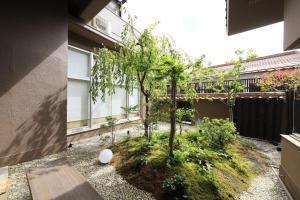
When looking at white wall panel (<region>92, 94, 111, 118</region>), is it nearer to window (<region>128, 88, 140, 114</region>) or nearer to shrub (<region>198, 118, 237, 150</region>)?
window (<region>128, 88, 140, 114</region>)

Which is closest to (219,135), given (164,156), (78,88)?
(164,156)

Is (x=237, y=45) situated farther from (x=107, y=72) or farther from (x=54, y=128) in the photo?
(x=54, y=128)

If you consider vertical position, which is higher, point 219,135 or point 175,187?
point 219,135

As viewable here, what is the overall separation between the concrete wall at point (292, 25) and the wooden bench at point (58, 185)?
12.8 feet

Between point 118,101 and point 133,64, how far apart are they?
3589 millimetres

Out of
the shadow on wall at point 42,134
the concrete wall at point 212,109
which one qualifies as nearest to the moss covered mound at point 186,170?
the shadow on wall at point 42,134

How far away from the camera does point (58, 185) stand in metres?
2.45

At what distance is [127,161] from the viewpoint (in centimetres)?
414

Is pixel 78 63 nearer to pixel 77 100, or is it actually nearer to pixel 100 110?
pixel 77 100

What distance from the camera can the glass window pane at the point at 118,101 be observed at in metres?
7.93

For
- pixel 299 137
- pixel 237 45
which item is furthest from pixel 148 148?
pixel 237 45

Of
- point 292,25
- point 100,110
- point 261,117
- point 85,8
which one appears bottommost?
point 261,117

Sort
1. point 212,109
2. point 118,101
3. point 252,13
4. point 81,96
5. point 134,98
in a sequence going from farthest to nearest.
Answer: point 212,109, point 134,98, point 118,101, point 81,96, point 252,13

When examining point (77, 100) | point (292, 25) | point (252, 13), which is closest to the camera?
point (292, 25)
